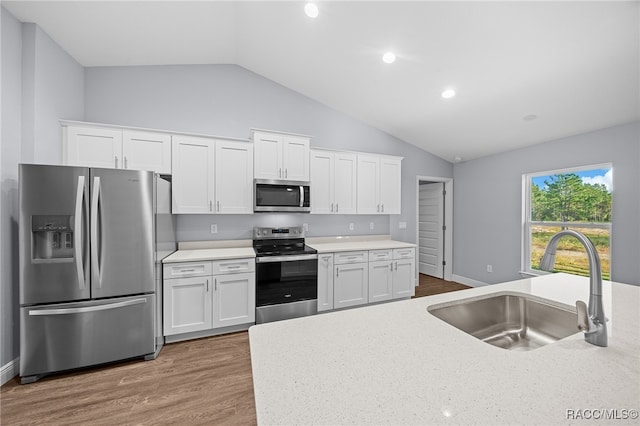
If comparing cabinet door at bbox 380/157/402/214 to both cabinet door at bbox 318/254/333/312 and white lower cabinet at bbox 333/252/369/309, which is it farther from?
cabinet door at bbox 318/254/333/312

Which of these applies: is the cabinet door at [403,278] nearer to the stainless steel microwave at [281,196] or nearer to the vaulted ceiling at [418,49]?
the stainless steel microwave at [281,196]

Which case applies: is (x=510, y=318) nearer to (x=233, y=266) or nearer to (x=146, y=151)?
(x=233, y=266)

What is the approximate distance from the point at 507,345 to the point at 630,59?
2686 mm

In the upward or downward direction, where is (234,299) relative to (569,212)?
downward

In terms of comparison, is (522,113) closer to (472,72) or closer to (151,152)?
(472,72)

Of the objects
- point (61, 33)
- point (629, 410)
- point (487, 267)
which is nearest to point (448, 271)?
point (487, 267)

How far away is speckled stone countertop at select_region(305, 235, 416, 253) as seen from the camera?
11.1 ft

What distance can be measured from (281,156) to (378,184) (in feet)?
5.12

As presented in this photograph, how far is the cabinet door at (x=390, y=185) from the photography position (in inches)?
157

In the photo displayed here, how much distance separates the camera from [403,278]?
372 cm

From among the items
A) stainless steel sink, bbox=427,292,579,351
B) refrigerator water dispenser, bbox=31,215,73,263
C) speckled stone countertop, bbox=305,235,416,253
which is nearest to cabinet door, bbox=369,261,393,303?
speckled stone countertop, bbox=305,235,416,253

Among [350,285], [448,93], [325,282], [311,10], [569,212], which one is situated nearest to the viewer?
[311,10]

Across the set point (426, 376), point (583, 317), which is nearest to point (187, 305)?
point (426, 376)

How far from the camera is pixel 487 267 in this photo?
4414 mm
